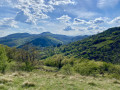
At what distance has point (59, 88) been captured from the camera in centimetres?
1147

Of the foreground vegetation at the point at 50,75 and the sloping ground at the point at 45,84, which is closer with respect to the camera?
the sloping ground at the point at 45,84

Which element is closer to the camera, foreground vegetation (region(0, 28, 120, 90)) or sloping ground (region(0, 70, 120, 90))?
sloping ground (region(0, 70, 120, 90))

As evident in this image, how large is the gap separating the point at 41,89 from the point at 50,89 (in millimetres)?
1069

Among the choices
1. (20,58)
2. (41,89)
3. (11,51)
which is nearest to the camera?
(41,89)

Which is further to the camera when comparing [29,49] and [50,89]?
[29,49]

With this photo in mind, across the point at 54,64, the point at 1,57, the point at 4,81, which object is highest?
the point at 4,81

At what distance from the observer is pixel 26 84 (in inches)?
448

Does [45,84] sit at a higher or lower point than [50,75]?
higher

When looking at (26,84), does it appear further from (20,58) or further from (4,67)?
(20,58)

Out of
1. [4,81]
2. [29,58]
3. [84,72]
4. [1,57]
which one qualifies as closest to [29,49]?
[29,58]

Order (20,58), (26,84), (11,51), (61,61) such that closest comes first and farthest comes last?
1. (26,84)
2. (20,58)
3. (11,51)
4. (61,61)

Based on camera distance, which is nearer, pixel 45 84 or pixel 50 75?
pixel 45 84

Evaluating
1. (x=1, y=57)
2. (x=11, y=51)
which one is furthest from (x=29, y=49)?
(x=1, y=57)

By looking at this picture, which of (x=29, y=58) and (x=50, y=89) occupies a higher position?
(x=50, y=89)
